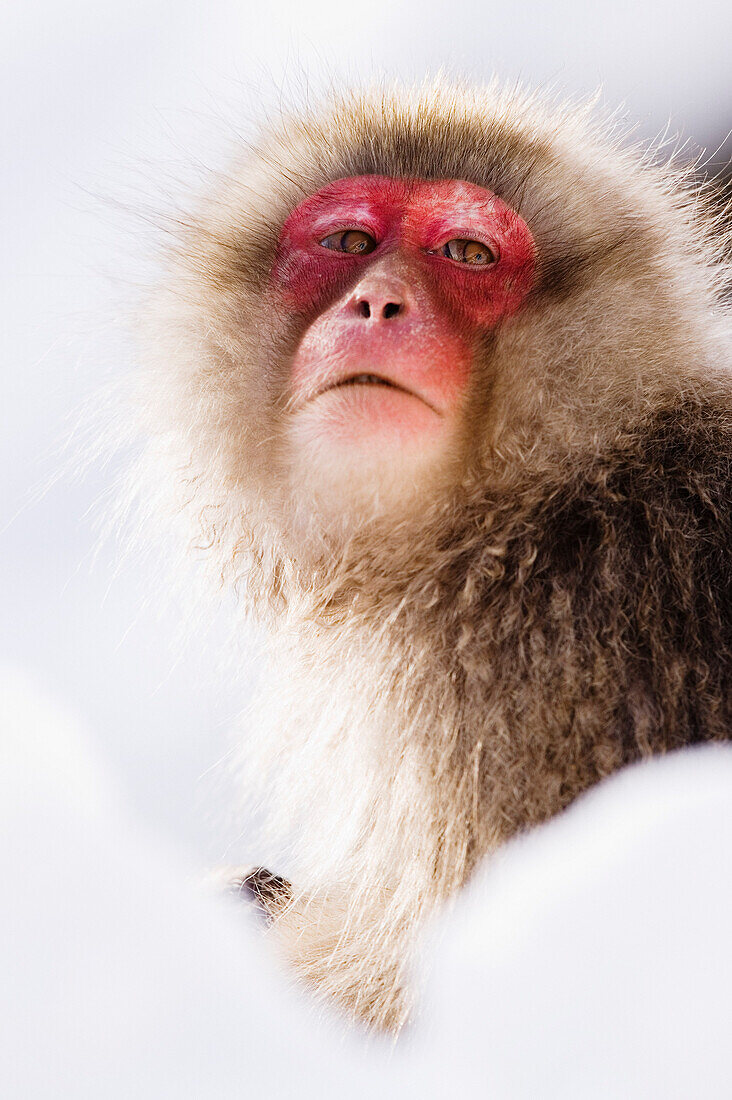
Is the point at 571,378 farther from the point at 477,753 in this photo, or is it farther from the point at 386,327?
the point at 477,753

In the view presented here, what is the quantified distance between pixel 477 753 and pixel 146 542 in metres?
0.67

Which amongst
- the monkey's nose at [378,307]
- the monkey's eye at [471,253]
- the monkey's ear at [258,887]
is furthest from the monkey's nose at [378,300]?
the monkey's ear at [258,887]

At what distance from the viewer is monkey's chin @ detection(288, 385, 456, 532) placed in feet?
4.12

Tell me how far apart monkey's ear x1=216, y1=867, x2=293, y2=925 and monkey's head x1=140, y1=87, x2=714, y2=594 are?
0.53m

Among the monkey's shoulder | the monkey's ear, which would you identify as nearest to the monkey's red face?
the monkey's shoulder

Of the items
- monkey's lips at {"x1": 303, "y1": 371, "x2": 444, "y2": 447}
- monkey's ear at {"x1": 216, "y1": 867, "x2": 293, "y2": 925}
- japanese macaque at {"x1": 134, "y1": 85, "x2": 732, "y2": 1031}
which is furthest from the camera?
monkey's ear at {"x1": 216, "y1": 867, "x2": 293, "y2": 925}

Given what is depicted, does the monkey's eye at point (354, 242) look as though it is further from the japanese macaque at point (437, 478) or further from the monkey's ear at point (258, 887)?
the monkey's ear at point (258, 887)

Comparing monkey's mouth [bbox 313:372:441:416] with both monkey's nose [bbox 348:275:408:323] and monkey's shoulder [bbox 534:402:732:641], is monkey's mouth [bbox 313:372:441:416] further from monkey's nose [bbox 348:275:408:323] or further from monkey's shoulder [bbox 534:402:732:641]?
monkey's shoulder [bbox 534:402:732:641]

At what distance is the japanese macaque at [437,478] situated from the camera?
Answer: 1.14 meters

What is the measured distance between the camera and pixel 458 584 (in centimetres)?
124

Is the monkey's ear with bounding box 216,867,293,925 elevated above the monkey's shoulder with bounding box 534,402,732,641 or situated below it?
below

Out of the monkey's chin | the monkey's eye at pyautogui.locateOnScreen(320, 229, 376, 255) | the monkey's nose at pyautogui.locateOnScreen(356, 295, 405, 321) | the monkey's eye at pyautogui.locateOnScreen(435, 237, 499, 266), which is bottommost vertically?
the monkey's chin

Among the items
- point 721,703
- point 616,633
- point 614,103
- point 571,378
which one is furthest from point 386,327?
point 614,103

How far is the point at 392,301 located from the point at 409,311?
2cm
